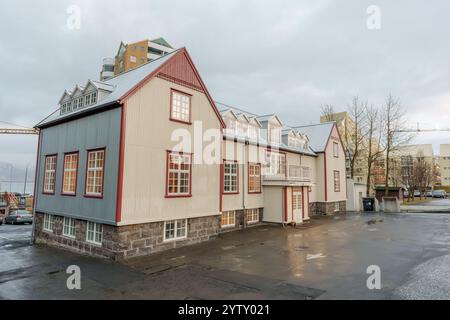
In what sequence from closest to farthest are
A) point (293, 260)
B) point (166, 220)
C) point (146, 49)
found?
point (293, 260) → point (166, 220) → point (146, 49)

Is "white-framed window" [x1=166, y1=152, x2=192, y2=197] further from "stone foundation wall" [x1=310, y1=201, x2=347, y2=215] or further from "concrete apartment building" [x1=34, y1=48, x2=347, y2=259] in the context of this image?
"stone foundation wall" [x1=310, y1=201, x2=347, y2=215]

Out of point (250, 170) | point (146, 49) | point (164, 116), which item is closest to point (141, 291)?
point (164, 116)

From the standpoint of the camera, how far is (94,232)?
12.3 m

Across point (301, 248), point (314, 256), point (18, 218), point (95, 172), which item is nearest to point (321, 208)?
point (301, 248)

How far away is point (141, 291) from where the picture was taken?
304 inches

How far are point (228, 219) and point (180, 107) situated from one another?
8.27 m

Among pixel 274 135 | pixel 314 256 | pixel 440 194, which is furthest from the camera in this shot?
pixel 440 194

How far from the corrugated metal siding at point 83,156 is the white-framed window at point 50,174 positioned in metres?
0.36

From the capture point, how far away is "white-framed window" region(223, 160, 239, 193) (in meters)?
17.9

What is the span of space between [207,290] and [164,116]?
27.9 feet

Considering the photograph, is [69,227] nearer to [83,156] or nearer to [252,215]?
[83,156]

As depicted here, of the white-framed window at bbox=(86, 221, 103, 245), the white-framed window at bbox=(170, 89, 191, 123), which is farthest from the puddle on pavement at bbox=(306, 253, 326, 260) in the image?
the white-framed window at bbox=(86, 221, 103, 245)
